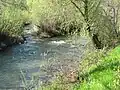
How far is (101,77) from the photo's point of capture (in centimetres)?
913

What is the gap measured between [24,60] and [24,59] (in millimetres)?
537

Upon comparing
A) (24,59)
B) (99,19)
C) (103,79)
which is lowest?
(24,59)

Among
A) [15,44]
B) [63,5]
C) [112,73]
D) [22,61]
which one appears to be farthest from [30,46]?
[112,73]

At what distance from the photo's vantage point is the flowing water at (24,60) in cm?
1978

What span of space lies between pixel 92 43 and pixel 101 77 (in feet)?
34.0

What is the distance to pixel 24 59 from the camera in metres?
27.2

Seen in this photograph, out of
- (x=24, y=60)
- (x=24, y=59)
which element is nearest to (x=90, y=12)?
(x=24, y=60)

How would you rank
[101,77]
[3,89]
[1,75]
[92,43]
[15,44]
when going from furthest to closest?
1. [15,44]
2. [1,75]
3. [92,43]
4. [3,89]
5. [101,77]

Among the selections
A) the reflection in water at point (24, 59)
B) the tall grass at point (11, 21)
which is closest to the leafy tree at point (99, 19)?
the reflection in water at point (24, 59)

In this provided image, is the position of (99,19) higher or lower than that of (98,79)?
lower

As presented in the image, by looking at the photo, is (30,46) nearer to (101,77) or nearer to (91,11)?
(91,11)

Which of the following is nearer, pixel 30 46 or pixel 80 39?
pixel 80 39

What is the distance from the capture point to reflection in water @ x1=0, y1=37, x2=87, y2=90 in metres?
Result: 20.3

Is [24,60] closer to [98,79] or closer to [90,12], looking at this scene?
[90,12]
